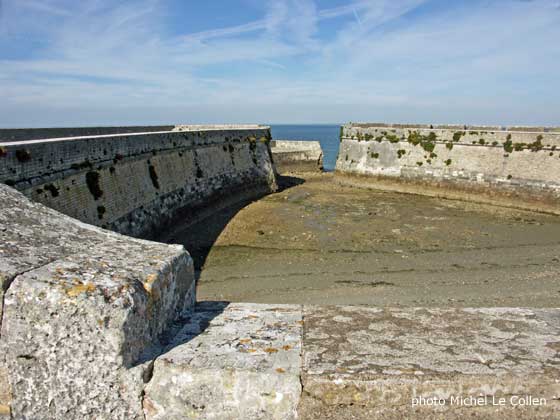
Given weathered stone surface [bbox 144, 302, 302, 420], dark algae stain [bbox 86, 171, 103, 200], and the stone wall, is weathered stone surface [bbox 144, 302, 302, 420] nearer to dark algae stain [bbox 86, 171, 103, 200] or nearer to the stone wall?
the stone wall

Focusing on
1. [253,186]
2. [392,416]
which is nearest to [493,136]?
[253,186]

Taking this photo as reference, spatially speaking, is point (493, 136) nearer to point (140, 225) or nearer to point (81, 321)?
point (140, 225)

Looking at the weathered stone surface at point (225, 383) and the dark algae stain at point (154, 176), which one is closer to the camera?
the weathered stone surface at point (225, 383)

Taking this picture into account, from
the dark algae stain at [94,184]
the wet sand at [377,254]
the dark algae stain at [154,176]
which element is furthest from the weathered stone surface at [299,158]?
the dark algae stain at [94,184]

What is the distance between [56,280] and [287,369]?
137 cm

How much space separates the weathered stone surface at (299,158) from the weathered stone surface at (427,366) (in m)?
29.7

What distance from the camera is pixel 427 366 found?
7.20 feet

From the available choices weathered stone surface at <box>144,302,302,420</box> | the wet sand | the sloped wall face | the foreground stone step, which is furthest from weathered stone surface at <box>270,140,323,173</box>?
weathered stone surface at <box>144,302,302,420</box>

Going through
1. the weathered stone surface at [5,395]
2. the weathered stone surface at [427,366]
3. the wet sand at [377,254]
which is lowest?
the wet sand at [377,254]

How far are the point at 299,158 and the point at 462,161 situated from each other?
1345 cm

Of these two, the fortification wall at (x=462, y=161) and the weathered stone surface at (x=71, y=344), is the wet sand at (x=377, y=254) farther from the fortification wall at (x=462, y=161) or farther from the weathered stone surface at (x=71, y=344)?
the weathered stone surface at (x=71, y=344)

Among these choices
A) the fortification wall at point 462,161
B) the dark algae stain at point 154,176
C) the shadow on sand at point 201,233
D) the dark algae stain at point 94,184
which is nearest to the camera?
the dark algae stain at point 94,184

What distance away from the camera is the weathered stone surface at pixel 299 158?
32625 millimetres

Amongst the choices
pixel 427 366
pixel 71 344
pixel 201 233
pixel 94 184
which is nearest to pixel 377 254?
pixel 201 233
